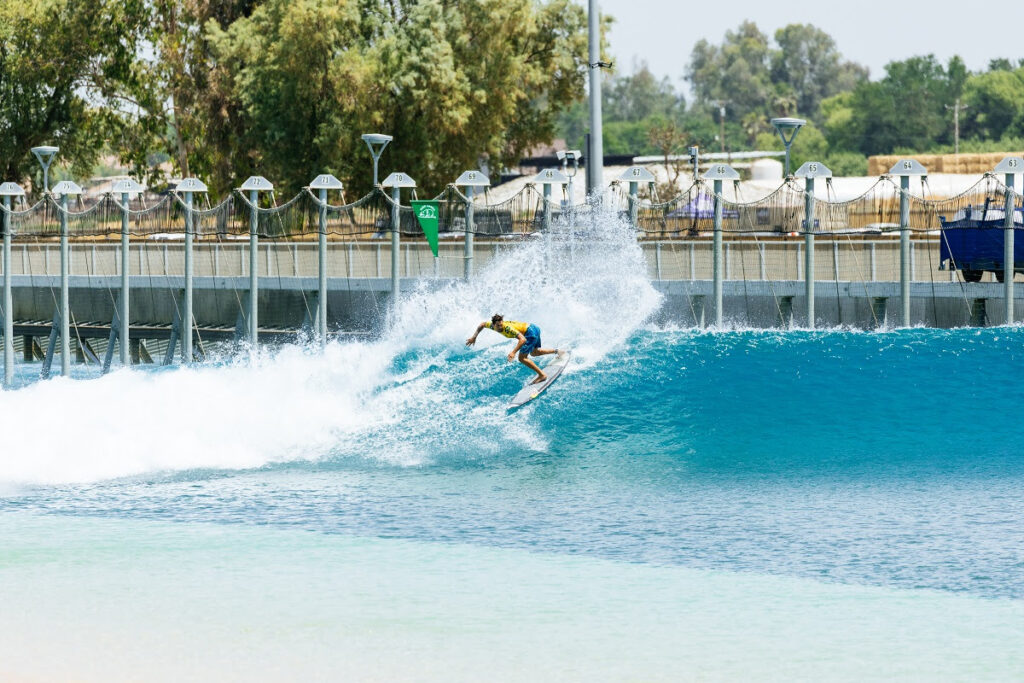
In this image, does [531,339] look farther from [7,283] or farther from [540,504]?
[7,283]

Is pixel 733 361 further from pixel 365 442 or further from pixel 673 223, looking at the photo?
pixel 673 223

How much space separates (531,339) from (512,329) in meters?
0.56

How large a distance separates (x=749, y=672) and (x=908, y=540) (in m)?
4.53

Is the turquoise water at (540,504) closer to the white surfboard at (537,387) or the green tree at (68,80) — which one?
the white surfboard at (537,387)

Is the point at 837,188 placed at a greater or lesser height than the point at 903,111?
lesser

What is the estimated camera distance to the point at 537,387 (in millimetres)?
22422

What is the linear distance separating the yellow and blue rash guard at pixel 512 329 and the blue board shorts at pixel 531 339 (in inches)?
3.6

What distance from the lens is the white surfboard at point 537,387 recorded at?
2230cm

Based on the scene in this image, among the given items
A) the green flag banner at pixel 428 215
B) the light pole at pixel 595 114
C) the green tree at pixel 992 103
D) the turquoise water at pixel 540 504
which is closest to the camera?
the turquoise water at pixel 540 504

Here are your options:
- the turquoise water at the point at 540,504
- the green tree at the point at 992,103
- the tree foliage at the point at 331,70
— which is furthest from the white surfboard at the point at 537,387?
the green tree at the point at 992,103

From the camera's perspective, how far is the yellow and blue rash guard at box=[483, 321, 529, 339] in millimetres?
21680

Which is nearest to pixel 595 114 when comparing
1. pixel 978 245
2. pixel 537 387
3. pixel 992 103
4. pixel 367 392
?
pixel 537 387

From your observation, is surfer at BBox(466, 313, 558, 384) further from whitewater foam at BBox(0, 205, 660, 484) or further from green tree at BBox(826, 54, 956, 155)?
green tree at BBox(826, 54, 956, 155)

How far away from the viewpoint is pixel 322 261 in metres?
28.1
